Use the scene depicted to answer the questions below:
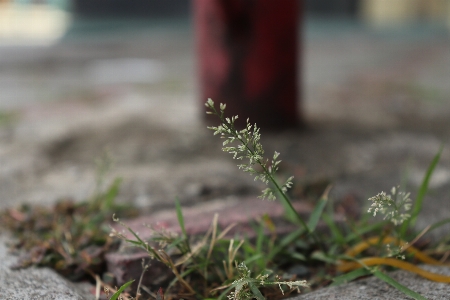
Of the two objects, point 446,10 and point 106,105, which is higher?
point 446,10

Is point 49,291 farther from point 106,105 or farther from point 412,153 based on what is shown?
point 106,105

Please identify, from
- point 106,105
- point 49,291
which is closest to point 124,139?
point 106,105

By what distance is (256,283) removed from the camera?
2.90 ft

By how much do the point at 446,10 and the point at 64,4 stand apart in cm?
620

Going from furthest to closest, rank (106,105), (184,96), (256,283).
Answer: (184,96) < (106,105) < (256,283)

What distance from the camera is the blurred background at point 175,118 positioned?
5.44 feet

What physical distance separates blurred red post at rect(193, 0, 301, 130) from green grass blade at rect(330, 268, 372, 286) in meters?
1.20

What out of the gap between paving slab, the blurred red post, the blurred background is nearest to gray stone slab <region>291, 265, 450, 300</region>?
the gap between paving slab

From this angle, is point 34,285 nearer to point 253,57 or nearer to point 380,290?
point 380,290

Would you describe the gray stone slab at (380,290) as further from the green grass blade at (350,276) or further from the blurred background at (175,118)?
the blurred background at (175,118)

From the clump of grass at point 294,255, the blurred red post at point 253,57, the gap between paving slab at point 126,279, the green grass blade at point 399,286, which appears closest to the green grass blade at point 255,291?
the clump of grass at point 294,255

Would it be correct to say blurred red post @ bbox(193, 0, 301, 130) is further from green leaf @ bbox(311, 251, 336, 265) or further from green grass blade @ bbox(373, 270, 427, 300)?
green grass blade @ bbox(373, 270, 427, 300)

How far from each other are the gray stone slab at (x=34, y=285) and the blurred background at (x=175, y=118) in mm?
490

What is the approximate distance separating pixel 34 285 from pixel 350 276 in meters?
0.60
